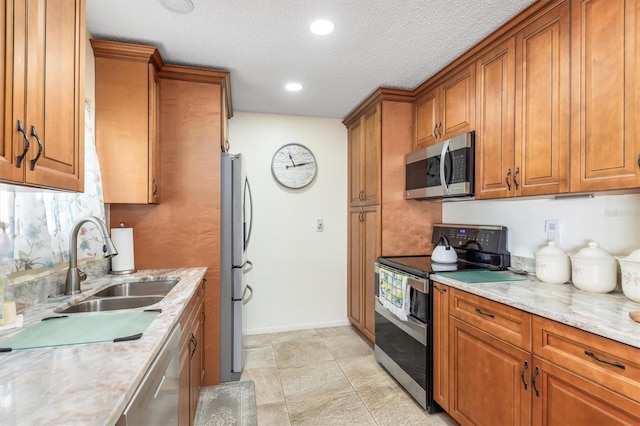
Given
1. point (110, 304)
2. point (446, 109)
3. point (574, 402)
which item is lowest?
point (574, 402)

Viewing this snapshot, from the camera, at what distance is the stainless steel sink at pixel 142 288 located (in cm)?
191

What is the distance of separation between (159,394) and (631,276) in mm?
1967

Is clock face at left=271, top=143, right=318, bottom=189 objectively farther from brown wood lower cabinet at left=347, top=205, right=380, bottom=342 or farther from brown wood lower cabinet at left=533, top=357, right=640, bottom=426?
brown wood lower cabinet at left=533, top=357, right=640, bottom=426

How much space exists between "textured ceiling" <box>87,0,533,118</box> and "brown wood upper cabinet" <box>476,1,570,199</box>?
19 centimetres

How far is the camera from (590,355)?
46.0 inches

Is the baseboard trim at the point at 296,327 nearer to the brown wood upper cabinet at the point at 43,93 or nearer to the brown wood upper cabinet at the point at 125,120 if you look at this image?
the brown wood upper cabinet at the point at 125,120

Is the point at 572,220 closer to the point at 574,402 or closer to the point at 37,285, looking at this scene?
the point at 574,402

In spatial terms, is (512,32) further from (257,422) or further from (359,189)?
(257,422)

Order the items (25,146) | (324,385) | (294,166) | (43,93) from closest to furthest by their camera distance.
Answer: (25,146)
(43,93)
(324,385)
(294,166)

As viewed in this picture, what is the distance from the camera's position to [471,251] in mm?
2521

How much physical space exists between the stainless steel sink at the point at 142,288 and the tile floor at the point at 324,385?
40.8 inches

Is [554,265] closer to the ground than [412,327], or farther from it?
farther from it

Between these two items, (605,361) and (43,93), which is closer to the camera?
(43,93)

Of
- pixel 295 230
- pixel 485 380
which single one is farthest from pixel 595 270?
pixel 295 230
